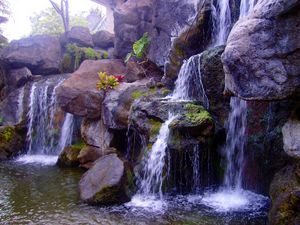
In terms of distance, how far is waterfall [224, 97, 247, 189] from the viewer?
9.39 m

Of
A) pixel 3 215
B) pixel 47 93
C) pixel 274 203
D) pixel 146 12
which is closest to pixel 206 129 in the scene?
pixel 274 203

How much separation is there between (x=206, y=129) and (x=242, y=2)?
4238 mm

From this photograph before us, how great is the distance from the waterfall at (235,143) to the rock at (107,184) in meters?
2.92

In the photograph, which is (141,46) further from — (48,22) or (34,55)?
(48,22)

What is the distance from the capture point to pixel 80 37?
20.7 metres

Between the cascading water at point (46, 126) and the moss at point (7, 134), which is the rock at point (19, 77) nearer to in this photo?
the cascading water at point (46, 126)

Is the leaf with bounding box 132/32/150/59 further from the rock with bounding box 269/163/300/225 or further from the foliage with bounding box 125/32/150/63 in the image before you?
the rock with bounding box 269/163/300/225

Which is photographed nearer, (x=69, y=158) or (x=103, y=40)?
(x=69, y=158)

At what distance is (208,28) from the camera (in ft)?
38.1

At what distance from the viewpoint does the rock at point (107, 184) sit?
27.5 feet

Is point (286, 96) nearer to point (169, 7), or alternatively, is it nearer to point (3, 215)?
point (3, 215)

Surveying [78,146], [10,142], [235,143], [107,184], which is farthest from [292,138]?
[10,142]

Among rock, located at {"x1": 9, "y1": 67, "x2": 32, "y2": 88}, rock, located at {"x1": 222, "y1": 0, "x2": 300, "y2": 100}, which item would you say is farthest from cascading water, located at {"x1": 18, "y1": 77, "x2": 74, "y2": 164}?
rock, located at {"x1": 222, "y1": 0, "x2": 300, "y2": 100}

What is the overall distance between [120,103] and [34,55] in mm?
8539
